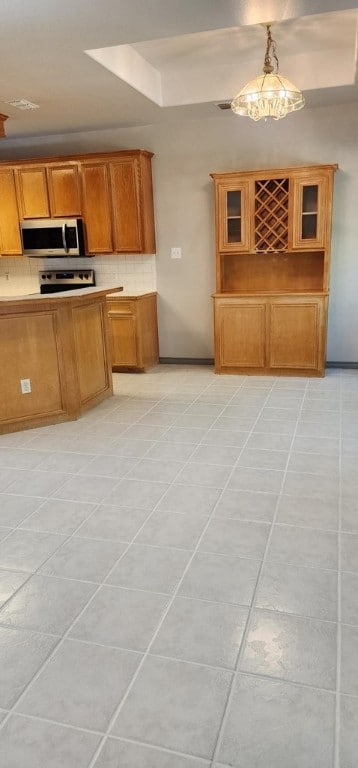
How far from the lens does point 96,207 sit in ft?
18.5

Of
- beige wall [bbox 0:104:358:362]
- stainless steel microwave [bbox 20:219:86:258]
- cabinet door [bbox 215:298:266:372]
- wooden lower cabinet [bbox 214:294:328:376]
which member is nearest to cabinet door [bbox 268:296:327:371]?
wooden lower cabinet [bbox 214:294:328:376]

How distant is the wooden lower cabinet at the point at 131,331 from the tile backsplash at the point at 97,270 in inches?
11.0

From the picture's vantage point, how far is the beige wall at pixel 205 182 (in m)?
5.15

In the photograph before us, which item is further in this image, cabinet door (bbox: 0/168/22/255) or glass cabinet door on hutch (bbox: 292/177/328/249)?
cabinet door (bbox: 0/168/22/255)

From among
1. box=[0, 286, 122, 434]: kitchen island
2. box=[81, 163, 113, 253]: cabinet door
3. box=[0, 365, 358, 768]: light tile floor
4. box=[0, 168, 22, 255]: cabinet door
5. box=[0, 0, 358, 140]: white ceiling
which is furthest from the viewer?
box=[0, 168, 22, 255]: cabinet door

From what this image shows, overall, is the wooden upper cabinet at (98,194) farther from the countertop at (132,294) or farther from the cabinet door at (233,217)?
the cabinet door at (233,217)

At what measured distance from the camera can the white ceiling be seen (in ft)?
9.62

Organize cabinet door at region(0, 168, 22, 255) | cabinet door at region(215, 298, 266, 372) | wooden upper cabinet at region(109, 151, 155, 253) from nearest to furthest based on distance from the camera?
cabinet door at region(215, 298, 266, 372), wooden upper cabinet at region(109, 151, 155, 253), cabinet door at region(0, 168, 22, 255)

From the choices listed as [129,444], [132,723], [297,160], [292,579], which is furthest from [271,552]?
[297,160]

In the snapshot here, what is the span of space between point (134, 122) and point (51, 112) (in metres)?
0.91

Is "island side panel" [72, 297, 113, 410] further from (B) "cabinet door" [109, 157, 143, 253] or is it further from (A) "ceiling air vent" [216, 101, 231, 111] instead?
(A) "ceiling air vent" [216, 101, 231, 111]

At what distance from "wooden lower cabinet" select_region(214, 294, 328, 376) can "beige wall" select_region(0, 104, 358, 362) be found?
1.52ft

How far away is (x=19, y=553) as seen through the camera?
238 cm

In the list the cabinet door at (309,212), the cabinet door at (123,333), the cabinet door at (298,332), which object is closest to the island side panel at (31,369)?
the cabinet door at (123,333)
